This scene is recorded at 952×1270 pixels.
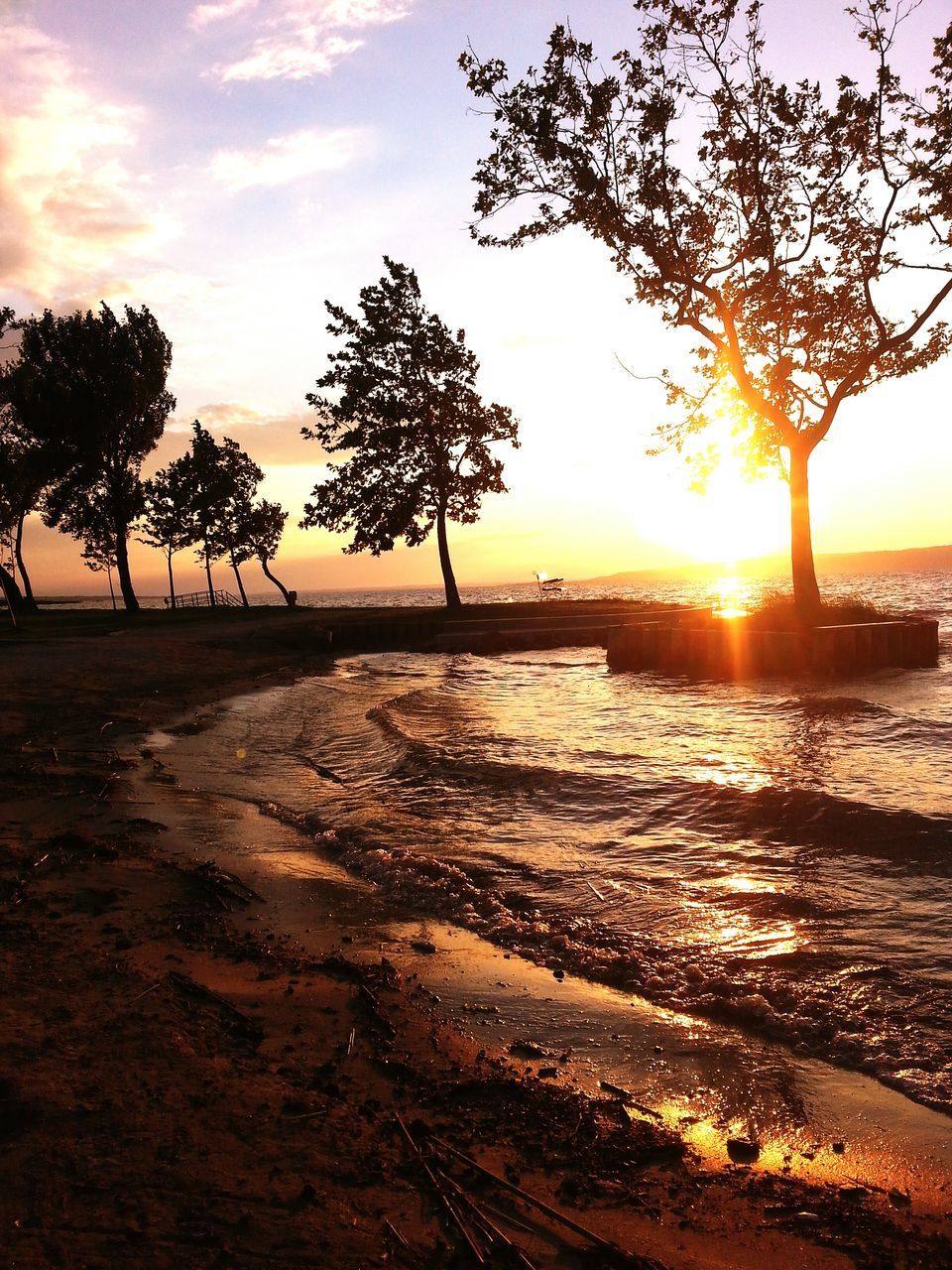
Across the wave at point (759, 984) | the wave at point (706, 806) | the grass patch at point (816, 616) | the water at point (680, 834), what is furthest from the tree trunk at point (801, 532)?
the wave at point (759, 984)

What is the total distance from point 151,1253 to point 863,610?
25.5 metres

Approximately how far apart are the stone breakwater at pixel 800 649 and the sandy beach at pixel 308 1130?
17907 mm

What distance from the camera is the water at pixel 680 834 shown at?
5051mm

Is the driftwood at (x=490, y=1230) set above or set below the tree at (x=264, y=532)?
below

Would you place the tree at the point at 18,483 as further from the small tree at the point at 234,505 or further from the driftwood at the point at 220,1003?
the driftwood at the point at 220,1003

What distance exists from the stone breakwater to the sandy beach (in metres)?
17.9

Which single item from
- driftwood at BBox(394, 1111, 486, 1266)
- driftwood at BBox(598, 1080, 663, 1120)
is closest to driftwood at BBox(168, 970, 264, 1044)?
driftwood at BBox(394, 1111, 486, 1266)

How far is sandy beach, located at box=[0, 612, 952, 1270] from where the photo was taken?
266 cm

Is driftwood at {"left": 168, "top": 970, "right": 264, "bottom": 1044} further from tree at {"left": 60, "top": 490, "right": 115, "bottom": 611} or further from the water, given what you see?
tree at {"left": 60, "top": 490, "right": 115, "bottom": 611}

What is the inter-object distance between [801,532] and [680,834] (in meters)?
16.4

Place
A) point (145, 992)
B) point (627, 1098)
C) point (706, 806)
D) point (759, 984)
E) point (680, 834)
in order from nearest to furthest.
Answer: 1. point (627, 1098)
2. point (145, 992)
3. point (759, 984)
4. point (680, 834)
5. point (706, 806)

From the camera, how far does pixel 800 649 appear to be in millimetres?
21375

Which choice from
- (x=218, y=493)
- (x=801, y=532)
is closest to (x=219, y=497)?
(x=218, y=493)

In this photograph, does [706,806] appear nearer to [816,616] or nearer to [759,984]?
[759,984]
